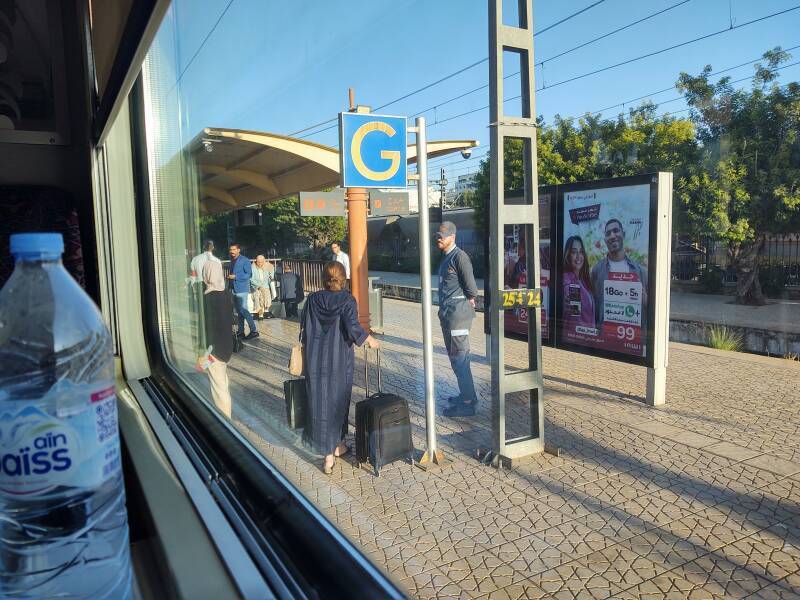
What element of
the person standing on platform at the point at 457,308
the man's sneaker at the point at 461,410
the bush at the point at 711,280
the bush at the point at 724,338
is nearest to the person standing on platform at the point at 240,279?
the person standing on platform at the point at 457,308

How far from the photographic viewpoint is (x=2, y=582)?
76 cm

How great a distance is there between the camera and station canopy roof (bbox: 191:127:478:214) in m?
2.52

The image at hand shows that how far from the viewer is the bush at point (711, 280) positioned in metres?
5.37

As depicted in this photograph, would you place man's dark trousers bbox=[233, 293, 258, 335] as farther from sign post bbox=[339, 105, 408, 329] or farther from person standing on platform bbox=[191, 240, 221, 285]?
sign post bbox=[339, 105, 408, 329]

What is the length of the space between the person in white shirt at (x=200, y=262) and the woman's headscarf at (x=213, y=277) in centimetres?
3

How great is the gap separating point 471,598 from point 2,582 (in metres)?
1.68

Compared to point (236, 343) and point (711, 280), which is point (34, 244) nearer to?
point (236, 343)

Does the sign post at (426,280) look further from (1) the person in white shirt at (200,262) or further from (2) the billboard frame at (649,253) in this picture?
(2) the billboard frame at (649,253)

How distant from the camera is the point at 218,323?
155 inches

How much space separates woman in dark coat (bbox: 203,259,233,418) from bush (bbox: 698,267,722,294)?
4377mm

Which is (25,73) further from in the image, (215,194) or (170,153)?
(215,194)

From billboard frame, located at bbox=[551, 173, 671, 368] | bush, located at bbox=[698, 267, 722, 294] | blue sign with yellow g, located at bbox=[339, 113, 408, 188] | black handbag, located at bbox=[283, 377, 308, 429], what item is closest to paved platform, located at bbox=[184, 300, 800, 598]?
black handbag, located at bbox=[283, 377, 308, 429]

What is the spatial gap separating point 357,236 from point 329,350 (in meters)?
0.77

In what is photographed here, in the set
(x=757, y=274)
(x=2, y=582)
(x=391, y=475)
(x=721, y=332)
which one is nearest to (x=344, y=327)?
(x=391, y=475)
